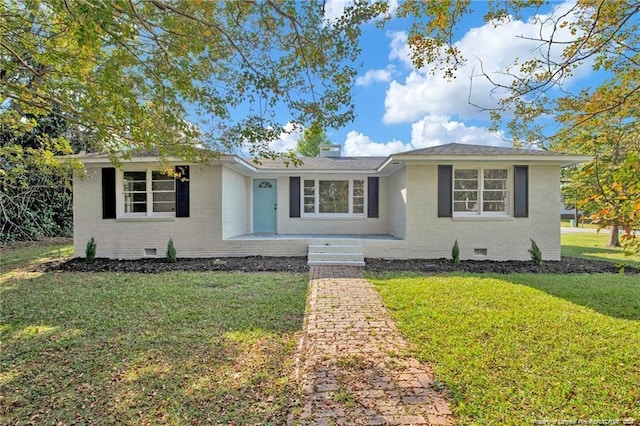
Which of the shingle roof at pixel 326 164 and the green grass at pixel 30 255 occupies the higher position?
the shingle roof at pixel 326 164

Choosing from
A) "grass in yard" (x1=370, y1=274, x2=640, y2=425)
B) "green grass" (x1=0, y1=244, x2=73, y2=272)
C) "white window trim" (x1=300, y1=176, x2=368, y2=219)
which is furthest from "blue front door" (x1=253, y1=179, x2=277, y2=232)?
"grass in yard" (x1=370, y1=274, x2=640, y2=425)

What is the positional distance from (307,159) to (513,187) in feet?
26.1

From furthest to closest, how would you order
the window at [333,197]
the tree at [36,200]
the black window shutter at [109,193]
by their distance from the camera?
1. the tree at [36,200]
2. the window at [333,197]
3. the black window shutter at [109,193]

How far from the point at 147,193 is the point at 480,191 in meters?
10.4

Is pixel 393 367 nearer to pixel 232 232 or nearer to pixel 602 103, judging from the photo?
pixel 602 103

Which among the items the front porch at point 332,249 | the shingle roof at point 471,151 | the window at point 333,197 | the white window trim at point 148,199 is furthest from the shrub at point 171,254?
the shingle roof at point 471,151

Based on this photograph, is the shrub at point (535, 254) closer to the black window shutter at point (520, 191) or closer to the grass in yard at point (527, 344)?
the black window shutter at point (520, 191)

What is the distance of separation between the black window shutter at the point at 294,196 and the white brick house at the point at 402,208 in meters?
1.97

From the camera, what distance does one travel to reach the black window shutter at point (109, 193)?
392 inches

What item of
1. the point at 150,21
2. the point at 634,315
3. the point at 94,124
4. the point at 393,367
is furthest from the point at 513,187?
the point at 94,124

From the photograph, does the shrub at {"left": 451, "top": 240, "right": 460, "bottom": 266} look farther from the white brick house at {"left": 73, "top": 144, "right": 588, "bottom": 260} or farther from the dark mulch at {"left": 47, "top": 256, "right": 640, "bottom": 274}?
the white brick house at {"left": 73, "top": 144, "right": 588, "bottom": 260}

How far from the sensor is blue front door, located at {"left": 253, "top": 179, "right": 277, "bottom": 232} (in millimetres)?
12734

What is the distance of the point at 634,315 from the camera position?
4934 millimetres

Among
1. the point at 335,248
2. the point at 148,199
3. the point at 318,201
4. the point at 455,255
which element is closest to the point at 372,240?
the point at 335,248
